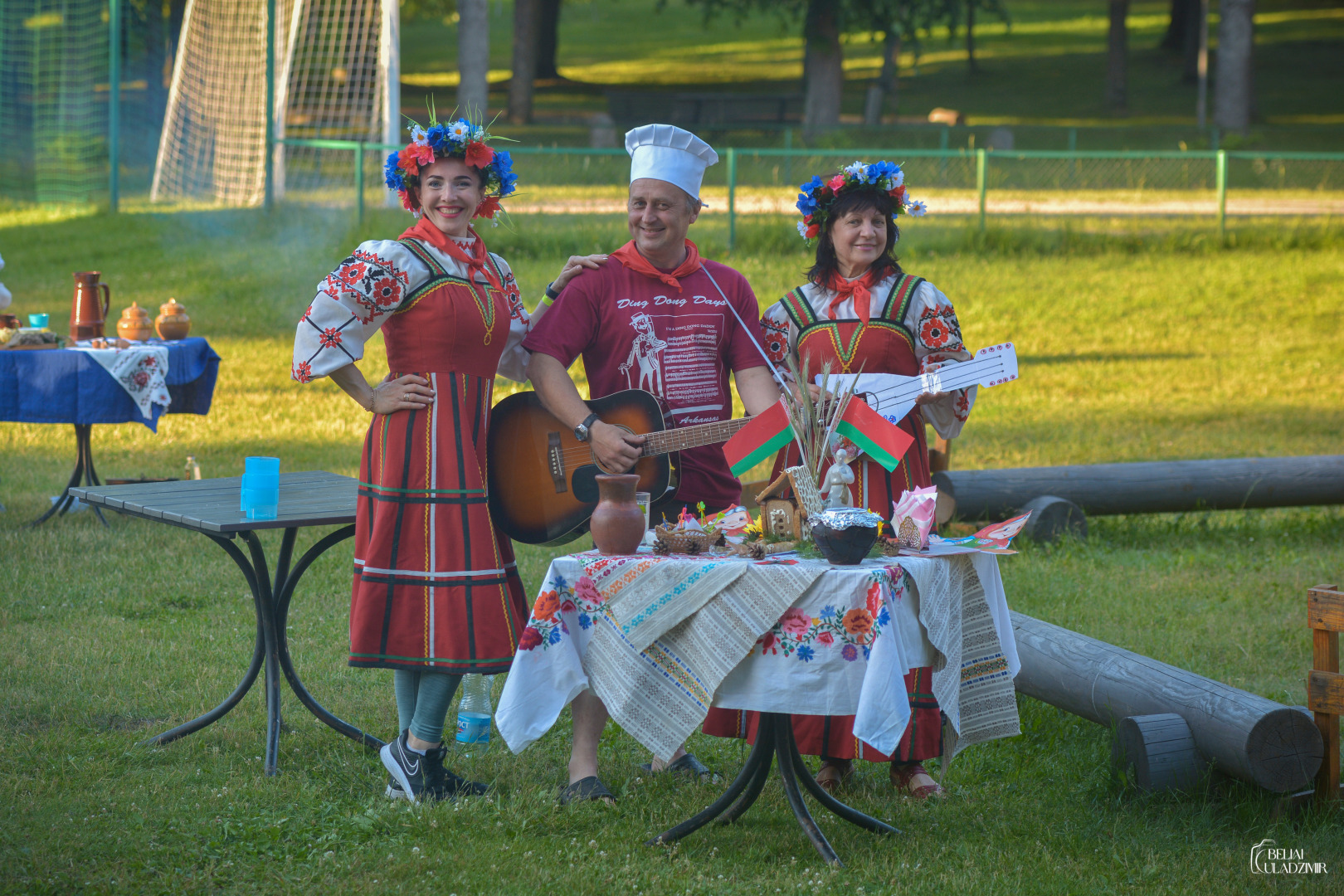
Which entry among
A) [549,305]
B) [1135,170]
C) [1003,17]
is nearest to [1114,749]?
[549,305]

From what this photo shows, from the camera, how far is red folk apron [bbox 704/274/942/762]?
409 centimetres

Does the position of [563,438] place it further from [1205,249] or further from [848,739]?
[1205,249]

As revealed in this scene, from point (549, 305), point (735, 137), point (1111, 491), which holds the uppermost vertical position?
point (735, 137)

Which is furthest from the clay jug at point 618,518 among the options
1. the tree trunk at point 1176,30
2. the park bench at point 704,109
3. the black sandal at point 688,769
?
the tree trunk at point 1176,30

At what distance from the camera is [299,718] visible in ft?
15.8

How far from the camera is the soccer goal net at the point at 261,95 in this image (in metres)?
15.4

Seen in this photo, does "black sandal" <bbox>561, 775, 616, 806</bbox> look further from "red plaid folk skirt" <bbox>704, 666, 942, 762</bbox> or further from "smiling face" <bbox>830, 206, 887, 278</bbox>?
"smiling face" <bbox>830, 206, 887, 278</bbox>

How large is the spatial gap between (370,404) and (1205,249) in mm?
13884

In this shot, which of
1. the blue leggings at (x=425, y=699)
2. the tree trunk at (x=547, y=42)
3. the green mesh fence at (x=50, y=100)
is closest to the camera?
the blue leggings at (x=425, y=699)

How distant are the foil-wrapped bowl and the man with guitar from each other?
2.73 feet

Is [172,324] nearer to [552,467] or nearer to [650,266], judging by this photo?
[552,467]

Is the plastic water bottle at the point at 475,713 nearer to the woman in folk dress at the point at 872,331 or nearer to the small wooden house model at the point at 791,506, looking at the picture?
the woman in folk dress at the point at 872,331

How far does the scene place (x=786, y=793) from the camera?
3738 mm

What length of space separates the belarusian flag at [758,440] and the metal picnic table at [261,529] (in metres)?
1.27
